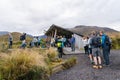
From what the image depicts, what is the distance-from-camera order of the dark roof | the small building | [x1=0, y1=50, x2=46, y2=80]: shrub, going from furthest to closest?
the dark roof < the small building < [x1=0, y1=50, x2=46, y2=80]: shrub

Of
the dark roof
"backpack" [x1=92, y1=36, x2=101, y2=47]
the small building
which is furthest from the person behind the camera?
the dark roof

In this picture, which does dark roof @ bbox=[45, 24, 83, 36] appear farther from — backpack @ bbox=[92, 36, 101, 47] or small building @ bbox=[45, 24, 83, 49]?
backpack @ bbox=[92, 36, 101, 47]

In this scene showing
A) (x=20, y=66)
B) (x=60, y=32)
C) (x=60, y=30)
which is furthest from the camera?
(x=60, y=32)

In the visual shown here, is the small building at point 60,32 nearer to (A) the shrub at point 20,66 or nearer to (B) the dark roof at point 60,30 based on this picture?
(B) the dark roof at point 60,30

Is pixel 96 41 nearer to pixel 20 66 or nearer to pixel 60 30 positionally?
pixel 20 66

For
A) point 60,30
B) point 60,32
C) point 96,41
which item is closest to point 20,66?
point 96,41

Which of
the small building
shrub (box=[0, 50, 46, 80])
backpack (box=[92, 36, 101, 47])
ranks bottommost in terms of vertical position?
shrub (box=[0, 50, 46, 80])

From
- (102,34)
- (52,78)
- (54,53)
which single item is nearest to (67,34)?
(54,53)

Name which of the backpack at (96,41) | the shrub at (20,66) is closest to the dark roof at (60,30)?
the backpack at (96,41)

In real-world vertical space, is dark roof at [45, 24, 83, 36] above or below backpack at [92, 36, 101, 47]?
above

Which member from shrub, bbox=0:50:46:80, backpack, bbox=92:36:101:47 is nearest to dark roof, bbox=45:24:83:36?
backpack, bbox=92:36:101:47

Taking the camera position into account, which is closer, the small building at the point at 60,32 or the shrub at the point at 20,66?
the shrub at the point at 20,66

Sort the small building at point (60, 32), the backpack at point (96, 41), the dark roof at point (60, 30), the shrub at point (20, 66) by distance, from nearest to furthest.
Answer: the shrub at point (20, 66), the backpack at point (96, 41), the small building at point (60, 32), the dark roof at point (60, 30)

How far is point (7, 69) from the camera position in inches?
444
